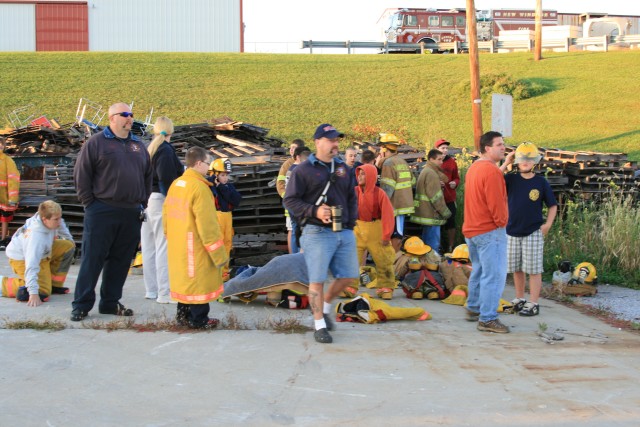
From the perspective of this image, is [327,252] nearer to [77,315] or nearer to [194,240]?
[194,240]

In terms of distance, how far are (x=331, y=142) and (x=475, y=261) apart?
6.38 ft

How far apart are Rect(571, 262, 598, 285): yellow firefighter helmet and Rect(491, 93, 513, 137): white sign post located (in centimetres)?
437

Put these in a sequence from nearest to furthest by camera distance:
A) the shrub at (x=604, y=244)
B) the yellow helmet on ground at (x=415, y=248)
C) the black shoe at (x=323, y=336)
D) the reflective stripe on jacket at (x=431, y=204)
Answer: the black shoe at (x=323, y=336), the yellow helmet on ground at (x=415, y=248), the shrub at (x=604, y=244), the reflective stripe on jacket at (x=431, y=204)

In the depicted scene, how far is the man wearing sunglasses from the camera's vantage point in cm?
695

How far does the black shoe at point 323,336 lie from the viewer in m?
6.36

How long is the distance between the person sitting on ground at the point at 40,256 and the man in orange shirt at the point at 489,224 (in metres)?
4.17

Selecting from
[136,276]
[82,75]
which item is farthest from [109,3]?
[136,276]

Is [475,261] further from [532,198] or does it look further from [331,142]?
[331,142]

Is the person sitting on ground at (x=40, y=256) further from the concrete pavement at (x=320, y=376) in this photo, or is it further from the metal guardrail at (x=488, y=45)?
the metal guardrail at (x=488, y=45)

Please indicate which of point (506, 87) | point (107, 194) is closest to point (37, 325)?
point (107, 194)

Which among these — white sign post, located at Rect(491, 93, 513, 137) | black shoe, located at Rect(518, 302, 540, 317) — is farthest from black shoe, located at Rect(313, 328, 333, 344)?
white sign post, located at Rect(491, 93, 513, 137)

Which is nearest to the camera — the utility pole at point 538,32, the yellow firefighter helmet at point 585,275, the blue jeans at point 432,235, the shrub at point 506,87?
the yellow firefighter helmet at point 585,275

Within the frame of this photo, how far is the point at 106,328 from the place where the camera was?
22.0 ft

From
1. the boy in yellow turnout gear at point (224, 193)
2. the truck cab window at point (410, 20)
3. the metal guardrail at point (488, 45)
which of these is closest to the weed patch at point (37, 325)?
the boy in yellow turnout gear at point (224, 193)
